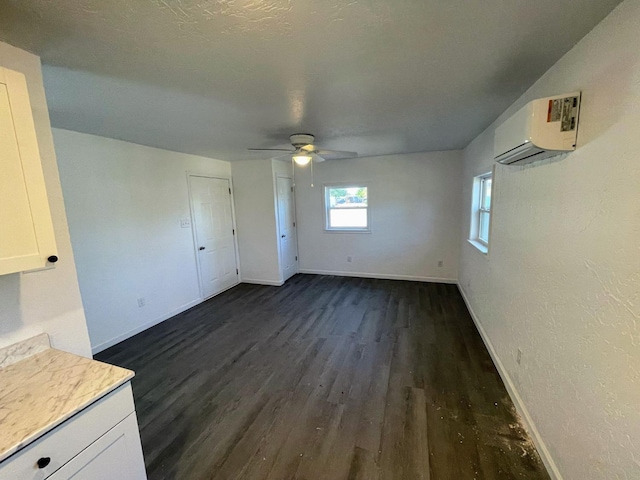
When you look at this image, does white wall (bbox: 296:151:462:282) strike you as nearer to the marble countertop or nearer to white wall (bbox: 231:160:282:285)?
white wall (bbox: 231:160:282:285)

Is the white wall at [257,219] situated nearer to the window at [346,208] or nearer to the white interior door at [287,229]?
the white interior door at [287,229]

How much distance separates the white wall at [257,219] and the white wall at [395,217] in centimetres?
93

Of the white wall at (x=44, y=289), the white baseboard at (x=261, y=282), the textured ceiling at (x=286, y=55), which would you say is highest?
the textured ceiling at (x=286, y=55)

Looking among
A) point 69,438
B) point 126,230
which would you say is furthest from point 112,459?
point 126,230

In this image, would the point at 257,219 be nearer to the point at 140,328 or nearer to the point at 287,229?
the point at 287,229

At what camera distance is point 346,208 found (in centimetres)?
532

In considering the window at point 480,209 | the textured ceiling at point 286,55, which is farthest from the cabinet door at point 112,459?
the window at point 480,209

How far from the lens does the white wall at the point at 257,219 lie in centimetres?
473

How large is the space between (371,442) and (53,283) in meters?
2.08

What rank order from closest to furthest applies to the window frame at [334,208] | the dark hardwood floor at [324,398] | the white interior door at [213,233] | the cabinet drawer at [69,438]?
1. the cabinet drawer at [69,438]
2. the dark hardwood floor at [324,398]
3. the white interior door at [213,233]
4. the window frame at [334,208]

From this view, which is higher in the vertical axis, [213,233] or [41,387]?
[213,233]

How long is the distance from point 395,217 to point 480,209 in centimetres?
155

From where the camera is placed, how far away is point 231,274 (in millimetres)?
4957

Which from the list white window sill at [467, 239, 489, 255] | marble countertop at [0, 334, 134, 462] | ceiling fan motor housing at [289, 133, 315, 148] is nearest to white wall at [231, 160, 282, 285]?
ceiling fan motor housing at [289, 133, 315, 148]
